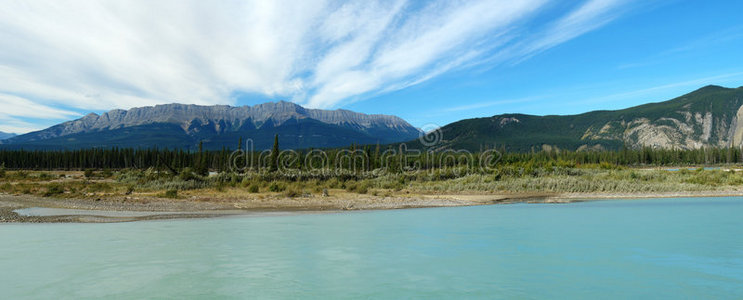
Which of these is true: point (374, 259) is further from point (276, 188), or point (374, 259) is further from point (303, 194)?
point (276, 188)

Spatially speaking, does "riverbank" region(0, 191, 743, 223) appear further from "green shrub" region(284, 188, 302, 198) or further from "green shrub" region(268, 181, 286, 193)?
"green shrub" region(268, 181, 286, 193)

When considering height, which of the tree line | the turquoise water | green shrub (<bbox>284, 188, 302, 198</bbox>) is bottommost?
the turquoise water

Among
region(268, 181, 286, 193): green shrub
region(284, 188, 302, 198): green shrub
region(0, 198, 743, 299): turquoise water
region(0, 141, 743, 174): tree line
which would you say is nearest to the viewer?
region(0, 198, 743, 299): turquoise water

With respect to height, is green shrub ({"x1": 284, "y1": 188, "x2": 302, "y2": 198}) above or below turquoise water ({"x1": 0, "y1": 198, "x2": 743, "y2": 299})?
above

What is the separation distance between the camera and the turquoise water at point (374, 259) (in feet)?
35.0

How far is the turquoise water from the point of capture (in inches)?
420

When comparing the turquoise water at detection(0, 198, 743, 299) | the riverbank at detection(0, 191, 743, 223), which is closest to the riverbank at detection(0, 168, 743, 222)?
the riverbank at detection(0, 191, 743, 223)

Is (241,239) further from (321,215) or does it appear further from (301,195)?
(301,195)

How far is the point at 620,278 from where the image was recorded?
459 inches

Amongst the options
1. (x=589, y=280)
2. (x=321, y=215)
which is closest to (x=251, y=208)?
(x=321, y=215)

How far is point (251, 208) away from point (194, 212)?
152 inches

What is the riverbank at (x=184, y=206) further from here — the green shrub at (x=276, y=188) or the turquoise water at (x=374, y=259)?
the green shrub at (x=276, y=188)

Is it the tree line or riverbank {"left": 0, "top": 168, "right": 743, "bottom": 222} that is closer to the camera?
riverbank {"left": 0, "top": 168, "right": 743, "bottom": 222}

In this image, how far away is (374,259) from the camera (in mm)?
14062
